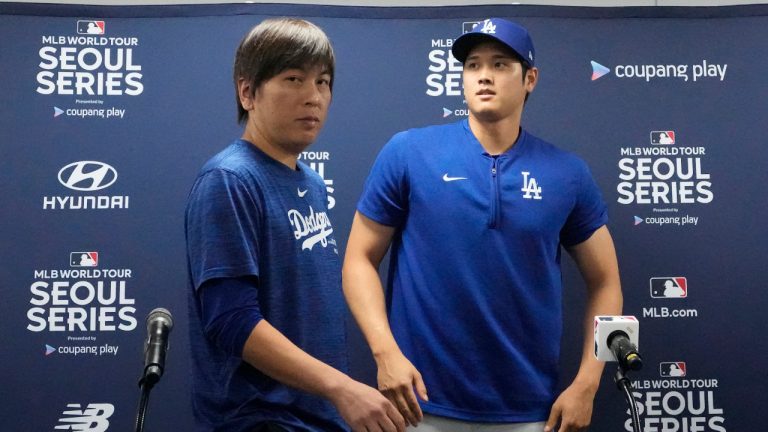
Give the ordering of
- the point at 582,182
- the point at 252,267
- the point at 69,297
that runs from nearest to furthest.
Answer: the point at 252,267 → the point at 582,182 → the point at 69,297

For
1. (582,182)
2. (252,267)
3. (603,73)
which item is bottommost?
(252,267)

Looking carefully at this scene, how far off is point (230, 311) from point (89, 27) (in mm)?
1772

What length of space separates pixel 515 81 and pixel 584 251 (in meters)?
0.52

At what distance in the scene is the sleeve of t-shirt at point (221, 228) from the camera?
1340 mm

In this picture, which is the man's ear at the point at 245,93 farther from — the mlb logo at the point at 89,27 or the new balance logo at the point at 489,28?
the mlb logo at the point at 89,27

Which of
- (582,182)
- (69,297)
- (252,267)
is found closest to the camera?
(252,267)

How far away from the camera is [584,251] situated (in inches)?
88.0

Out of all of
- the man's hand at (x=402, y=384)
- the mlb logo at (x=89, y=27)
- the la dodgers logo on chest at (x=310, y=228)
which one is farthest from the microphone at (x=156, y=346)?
the mlb logo at (x=89, y=27)

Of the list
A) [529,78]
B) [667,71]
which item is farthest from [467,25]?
[667,71]

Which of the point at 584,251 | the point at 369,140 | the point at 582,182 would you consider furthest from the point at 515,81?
the point at 369,140

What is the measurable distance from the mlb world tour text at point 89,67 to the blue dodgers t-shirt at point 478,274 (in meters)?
1.12

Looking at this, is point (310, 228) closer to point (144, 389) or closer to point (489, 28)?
point (144, 389)

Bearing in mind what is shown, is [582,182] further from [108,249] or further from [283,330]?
[108,249]

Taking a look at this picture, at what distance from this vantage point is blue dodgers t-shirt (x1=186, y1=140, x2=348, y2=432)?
1359mm
